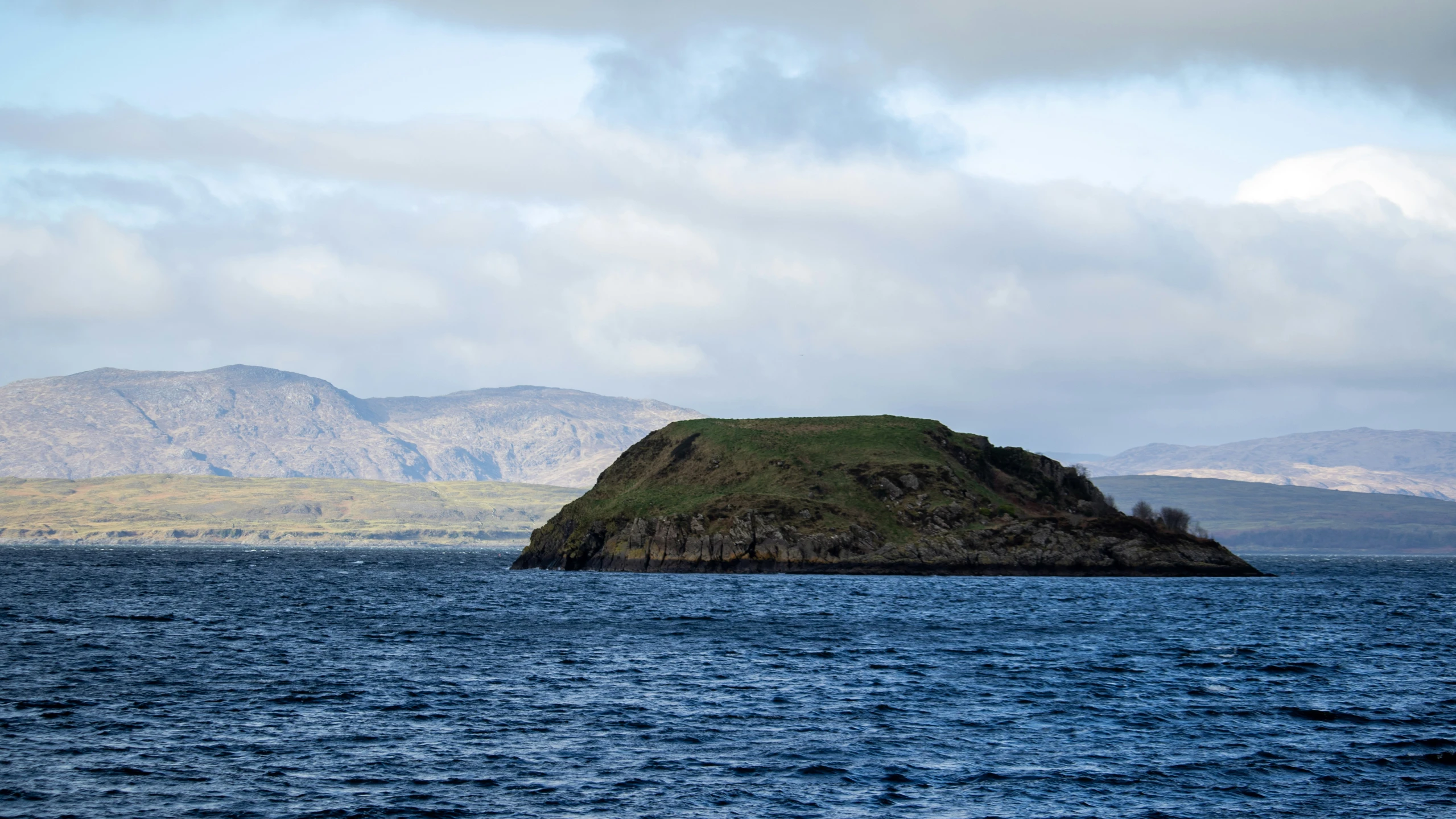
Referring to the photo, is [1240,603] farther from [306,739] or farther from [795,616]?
[306,739]

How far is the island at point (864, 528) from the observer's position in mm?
164250

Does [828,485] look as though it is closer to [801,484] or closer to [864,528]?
[801,484]

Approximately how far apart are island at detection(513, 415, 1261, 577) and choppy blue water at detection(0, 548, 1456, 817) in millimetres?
70177

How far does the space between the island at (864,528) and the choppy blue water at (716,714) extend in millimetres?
70177

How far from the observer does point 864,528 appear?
168 m

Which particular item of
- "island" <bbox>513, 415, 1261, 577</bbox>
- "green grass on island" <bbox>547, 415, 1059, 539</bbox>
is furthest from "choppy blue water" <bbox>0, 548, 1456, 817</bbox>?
"green grass on island" <bbox>547, 415, 1059, 539</bbox>

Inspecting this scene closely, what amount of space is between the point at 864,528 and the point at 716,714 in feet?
408

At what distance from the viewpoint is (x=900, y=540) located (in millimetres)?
167500

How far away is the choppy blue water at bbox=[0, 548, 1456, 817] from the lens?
32562mm

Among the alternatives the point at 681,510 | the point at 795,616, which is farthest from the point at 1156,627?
the point at 681,510

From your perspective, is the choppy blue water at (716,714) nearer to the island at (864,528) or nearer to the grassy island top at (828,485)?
the island at (864,528)

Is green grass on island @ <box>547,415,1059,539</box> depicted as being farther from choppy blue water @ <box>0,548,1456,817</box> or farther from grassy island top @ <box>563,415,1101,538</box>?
choppy blue water @ <box>0,548,1456,817</box>

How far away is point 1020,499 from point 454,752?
161238 millimetres

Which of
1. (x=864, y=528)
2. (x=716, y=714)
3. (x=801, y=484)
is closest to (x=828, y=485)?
(x=801, y=484)
